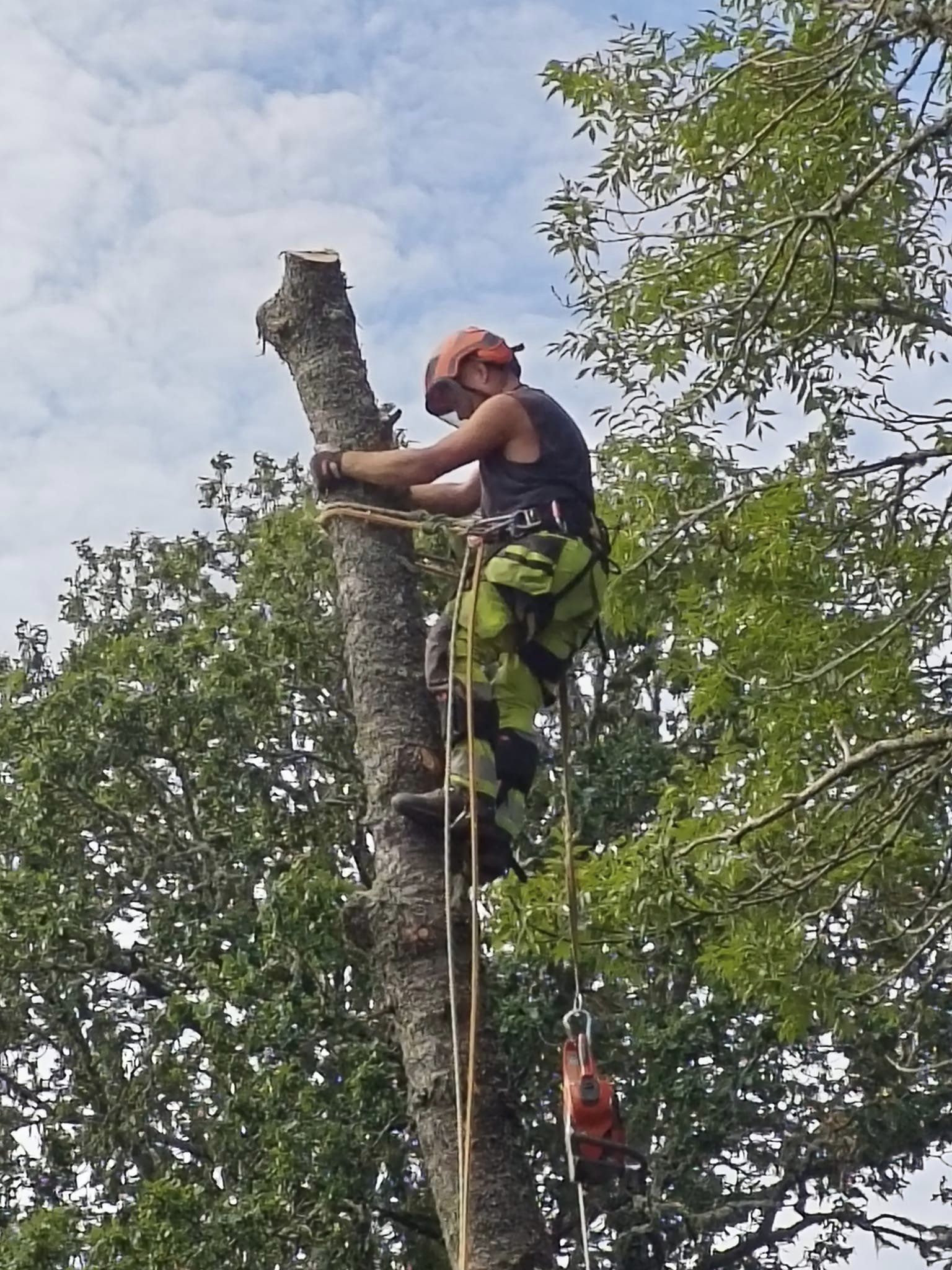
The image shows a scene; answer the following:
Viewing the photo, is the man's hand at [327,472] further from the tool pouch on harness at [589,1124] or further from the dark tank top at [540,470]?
the tool pouch on harness at [589,1124]

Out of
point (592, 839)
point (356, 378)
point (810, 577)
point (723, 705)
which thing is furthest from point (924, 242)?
point (592, 839)

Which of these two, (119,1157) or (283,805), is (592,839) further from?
(119,1157)

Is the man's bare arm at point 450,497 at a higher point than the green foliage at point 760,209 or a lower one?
lower

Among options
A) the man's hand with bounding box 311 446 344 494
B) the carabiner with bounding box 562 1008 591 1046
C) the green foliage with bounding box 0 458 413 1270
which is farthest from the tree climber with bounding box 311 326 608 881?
the green foliage with bounding box 0 458 413 1270

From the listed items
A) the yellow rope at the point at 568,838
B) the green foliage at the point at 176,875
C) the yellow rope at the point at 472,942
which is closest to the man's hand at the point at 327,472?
the yellow rope at the point at 472,942

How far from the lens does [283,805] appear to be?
32.1 ft

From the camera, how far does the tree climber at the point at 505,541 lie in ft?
10.6

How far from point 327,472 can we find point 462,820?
74 cm

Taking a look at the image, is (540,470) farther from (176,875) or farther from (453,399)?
(176,875)

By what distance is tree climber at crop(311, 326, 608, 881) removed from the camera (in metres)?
3.22

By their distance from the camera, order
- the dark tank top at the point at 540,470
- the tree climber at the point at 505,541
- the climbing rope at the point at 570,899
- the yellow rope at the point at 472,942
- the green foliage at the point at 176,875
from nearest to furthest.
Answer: the yellow rope at the point at 472,942, the climbing rope at the point at 570,899, the tree climber at the point at 505,541, the dark tank top at the point at 540,470, the green foliage at the point at 176,875

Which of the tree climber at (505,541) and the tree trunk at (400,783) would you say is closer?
the tree trunk at (400,783)

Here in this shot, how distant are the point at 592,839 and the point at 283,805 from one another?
168cm

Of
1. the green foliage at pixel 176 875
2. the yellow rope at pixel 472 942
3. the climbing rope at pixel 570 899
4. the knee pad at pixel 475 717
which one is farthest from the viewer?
the green foliage at pixel 176 875
